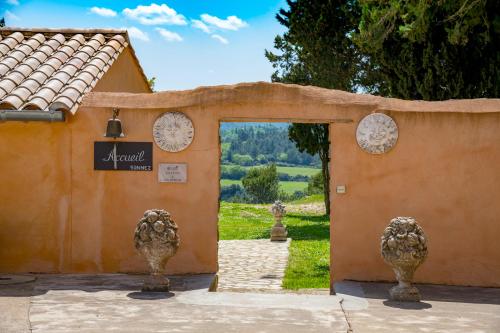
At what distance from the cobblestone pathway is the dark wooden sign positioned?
2.55m

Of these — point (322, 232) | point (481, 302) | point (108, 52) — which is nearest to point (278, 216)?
point (322, 232)

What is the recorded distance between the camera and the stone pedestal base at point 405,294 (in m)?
7.96

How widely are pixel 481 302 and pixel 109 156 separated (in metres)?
5.59

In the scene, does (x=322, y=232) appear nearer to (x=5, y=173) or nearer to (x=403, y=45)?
(x=403, y=45)

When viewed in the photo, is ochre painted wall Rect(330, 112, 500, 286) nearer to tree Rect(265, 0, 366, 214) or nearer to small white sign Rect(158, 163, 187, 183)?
small white sign Rect(158, 163, 187, 183)

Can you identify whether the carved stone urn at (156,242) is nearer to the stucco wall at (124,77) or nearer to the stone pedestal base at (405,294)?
the stone pedestal base at (405,294)

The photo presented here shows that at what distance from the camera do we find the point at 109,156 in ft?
31.6

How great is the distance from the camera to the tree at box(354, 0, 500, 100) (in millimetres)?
14461

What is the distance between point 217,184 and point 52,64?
4.00 meters

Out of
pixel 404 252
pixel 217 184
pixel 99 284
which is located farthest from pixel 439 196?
pixel 99 284

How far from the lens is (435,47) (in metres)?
16.7

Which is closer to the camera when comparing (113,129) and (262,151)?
(113,129)

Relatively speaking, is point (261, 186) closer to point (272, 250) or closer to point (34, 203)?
point (272, 250)

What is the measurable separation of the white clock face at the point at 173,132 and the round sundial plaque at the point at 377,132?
2.54 m
